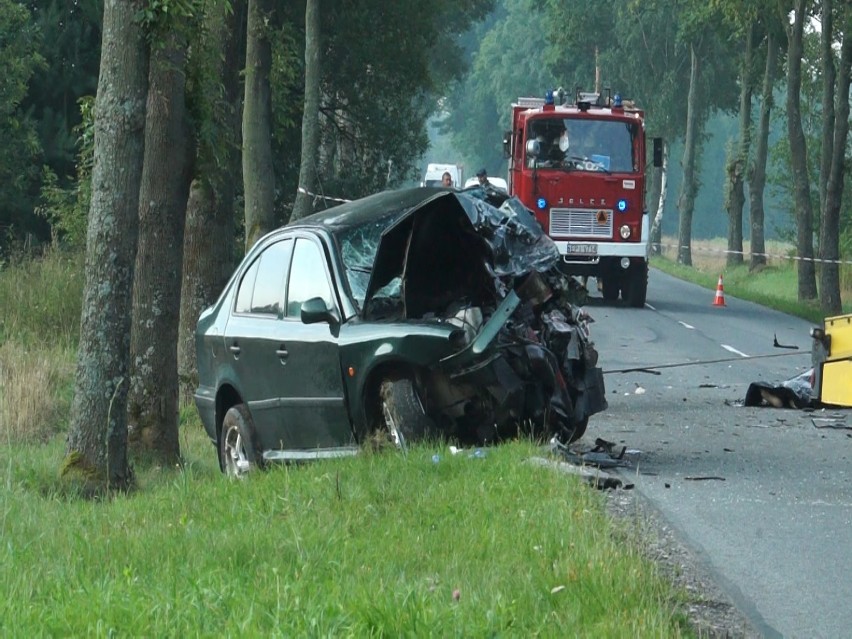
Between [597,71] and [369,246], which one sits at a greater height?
[597,71]

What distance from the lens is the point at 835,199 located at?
33.5 meters

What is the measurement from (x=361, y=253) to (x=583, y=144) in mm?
17811

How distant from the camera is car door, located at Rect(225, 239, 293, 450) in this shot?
33.4 ft

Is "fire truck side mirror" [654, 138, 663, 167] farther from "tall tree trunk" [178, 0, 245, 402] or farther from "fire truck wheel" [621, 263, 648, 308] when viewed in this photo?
"tall tree trunk" [178, 0, 245, 402]

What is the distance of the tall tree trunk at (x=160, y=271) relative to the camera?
1272 centimetres

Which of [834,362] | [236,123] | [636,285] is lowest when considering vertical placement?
[636,285]

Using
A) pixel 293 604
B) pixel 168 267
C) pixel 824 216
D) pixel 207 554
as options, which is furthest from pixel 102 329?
pixel 824 216

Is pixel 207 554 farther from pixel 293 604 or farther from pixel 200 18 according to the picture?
pixel 200 18

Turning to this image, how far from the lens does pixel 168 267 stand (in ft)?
42.4

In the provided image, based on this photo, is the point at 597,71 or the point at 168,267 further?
the point at 597,71

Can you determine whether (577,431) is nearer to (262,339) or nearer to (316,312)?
(316,312)

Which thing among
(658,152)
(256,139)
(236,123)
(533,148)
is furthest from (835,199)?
(236,123)

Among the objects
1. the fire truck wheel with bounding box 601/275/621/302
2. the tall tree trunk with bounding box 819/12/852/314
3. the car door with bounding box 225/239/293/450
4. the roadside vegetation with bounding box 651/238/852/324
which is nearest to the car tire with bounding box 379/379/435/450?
the car door with bounding box 225/239/293/450

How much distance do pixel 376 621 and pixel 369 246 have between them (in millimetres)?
5174
